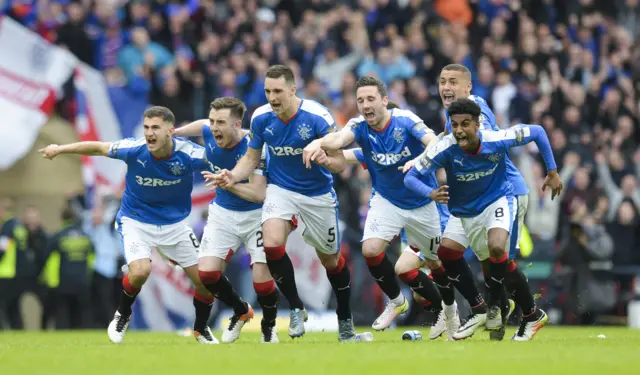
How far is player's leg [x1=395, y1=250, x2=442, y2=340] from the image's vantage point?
47.6 ft

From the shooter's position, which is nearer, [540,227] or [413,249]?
[413,249]

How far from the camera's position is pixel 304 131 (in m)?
13.6

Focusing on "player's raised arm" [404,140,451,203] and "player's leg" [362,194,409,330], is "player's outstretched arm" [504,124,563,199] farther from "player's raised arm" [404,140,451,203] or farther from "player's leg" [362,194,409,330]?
"player's leg" [362,194,409,330]

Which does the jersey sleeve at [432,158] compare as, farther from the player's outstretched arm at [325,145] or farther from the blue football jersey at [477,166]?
the player's outstretched arm at [325,145]

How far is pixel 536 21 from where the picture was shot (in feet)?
88.0

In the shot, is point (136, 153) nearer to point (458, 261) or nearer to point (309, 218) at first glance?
point (309, 218)

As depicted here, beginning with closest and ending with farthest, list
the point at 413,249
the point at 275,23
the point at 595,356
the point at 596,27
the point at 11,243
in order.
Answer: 1. the point at 595,356
2. the point at 413,249
3. the point at 11,243
4. the point at 275,23
5. the point at 596,27

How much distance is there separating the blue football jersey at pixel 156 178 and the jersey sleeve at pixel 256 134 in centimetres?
66

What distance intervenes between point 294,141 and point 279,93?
55 centimetres

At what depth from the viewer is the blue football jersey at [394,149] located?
1376 cm

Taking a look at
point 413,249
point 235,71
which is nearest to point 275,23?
point 235,71

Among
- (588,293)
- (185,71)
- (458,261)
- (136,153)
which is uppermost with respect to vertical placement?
(185,71)

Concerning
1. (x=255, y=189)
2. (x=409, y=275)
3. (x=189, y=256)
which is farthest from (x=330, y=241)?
(x=189, y=256)

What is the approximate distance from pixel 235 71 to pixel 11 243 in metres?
4.97
